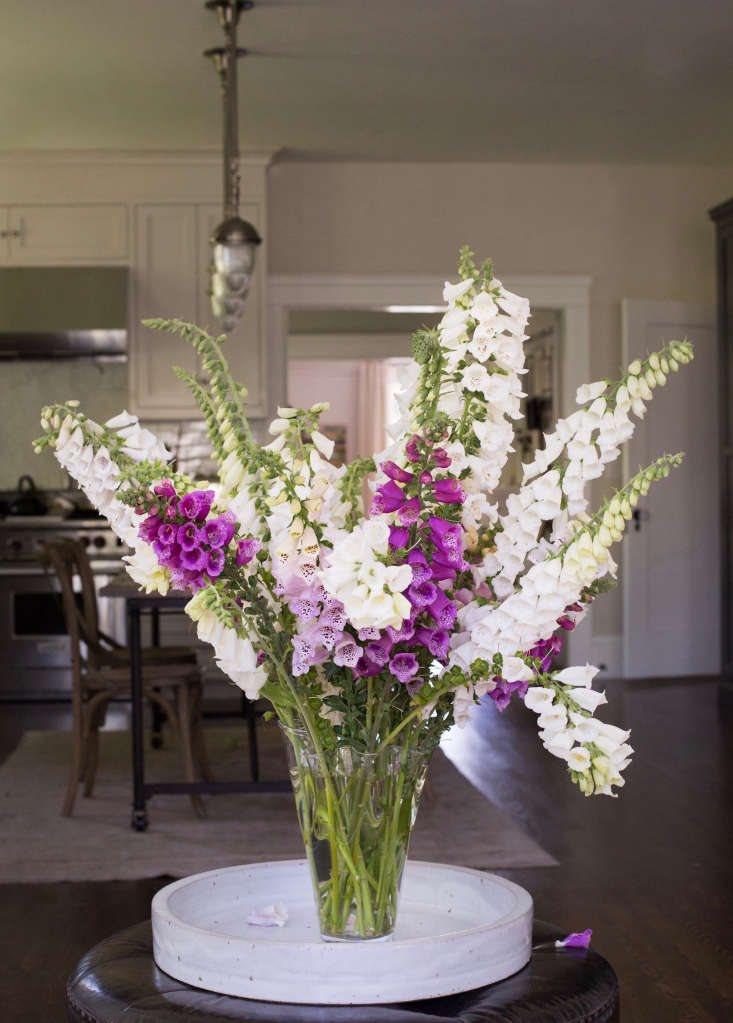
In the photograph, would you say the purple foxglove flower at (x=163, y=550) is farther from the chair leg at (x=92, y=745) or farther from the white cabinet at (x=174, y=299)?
the white cabinet at (x=174, y=299)

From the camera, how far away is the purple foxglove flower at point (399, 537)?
1140 millimetres

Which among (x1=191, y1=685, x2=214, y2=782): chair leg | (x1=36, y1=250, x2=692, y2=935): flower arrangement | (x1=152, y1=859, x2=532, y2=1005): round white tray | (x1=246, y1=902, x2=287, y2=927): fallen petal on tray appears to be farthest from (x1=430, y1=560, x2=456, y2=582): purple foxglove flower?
(x1=191, y1=685, x2=214, y2=782): chair leg

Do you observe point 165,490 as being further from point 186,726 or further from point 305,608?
point 186,726

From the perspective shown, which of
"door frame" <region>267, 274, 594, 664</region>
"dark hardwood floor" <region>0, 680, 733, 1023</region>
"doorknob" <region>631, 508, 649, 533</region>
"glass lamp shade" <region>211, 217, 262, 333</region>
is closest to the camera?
"dark hardwood floor" <region>0, 680, 733, 1023</region>

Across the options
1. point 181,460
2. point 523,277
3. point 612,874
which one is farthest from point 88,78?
point 612,874

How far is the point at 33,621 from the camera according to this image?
275 inches

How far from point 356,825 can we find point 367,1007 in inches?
6.1

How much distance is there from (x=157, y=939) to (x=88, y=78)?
17.0 feet

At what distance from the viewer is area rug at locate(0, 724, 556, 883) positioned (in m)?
3.72

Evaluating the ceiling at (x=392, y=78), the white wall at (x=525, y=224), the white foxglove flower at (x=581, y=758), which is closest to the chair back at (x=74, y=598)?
the ceiling at (x=392, y=78)

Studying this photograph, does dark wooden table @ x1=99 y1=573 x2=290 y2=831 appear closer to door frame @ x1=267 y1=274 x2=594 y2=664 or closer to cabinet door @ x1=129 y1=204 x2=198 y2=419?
cabinet door @ x1=129 y1=204 x2=198 y2=419

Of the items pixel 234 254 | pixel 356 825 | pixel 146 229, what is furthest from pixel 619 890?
pixel 146 229

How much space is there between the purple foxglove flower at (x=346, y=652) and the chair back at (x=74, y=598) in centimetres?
311

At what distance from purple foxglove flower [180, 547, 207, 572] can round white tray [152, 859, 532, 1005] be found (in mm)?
342
